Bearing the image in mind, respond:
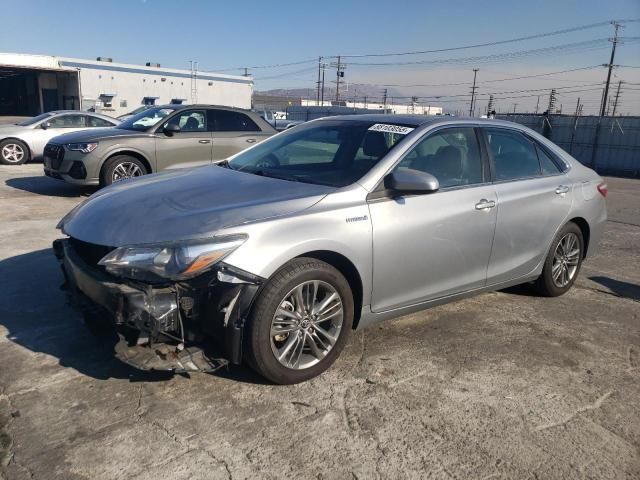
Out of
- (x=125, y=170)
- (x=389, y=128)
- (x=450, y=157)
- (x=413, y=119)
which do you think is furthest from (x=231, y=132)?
(x=450, y=157)

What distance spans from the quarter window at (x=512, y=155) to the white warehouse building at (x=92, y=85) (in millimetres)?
33953

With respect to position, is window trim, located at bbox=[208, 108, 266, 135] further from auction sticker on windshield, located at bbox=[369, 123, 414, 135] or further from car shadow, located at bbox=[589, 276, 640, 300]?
car shadow, located at bbox=[589, 276, 640, 300]

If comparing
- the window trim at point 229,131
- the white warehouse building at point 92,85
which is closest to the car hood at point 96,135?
the window trim at point 229,131

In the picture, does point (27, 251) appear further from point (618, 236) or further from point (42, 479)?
point (618, 236)

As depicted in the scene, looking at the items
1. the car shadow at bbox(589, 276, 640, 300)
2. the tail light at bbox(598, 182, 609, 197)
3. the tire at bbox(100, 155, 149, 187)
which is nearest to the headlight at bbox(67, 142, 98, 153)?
the tire at bbox(100, 155, 149, 187)

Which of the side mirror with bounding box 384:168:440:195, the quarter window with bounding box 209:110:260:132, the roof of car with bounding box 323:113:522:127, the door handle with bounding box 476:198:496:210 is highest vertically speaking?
the roof of car with bounding box 323:113:522:127

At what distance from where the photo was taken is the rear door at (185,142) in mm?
9281

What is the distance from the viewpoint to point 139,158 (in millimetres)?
9195

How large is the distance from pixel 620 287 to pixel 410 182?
3.47 meters

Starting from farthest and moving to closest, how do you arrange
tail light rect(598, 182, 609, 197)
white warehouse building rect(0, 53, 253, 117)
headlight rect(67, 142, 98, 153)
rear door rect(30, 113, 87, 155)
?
white warehouse building rect(0, 53, 253, 117)
rear door rect(30, 113, 87, 155)
headlight rect(67, 142, 98, 153)
tail light rect(598, 182, 609, 197)

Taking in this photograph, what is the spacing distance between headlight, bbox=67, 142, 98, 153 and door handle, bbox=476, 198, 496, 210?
6767 mm

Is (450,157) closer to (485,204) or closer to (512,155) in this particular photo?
(485,204)

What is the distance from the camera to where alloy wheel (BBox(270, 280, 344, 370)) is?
3.20 m

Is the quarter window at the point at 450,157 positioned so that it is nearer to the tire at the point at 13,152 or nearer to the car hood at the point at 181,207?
the car hood at the point at 181,207
